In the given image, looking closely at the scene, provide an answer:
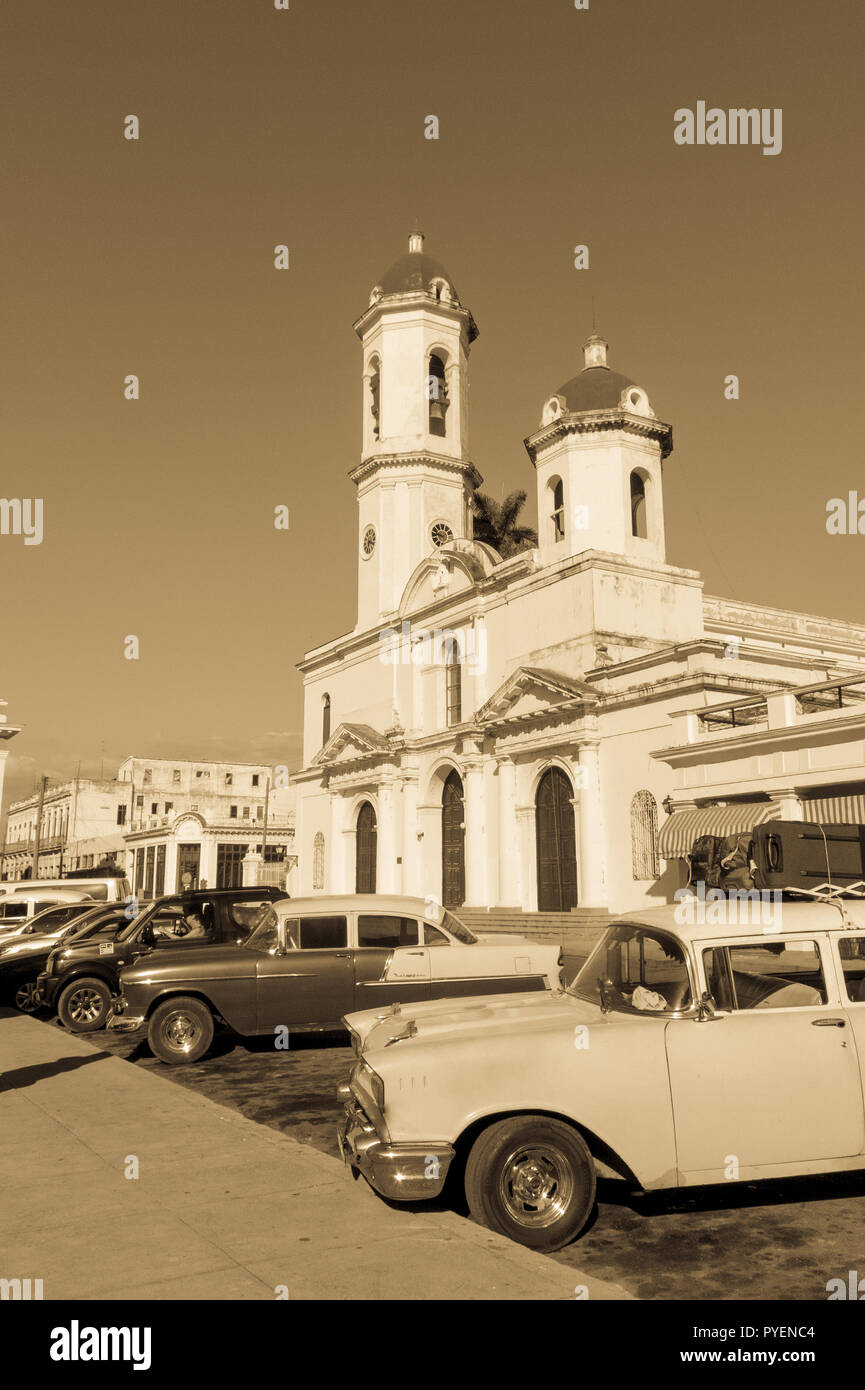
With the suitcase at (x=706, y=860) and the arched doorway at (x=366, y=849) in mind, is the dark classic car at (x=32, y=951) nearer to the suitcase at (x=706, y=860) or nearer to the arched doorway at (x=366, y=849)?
the suitcase at (x=706, y=860)

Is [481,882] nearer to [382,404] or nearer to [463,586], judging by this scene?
[463,586]

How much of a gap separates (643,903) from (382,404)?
21257mm

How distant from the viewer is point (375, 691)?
Answer: 3516 centimetres

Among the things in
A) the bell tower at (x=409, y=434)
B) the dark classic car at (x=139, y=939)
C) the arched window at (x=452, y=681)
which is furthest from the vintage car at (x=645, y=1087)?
the bell tower at (x=409, y=434)

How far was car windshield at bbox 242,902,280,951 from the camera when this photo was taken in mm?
10250

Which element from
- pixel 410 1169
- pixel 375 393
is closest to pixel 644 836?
pixel 410 1169

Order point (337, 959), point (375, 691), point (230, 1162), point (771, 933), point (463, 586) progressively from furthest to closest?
point (375, 691) → point (463, 586) → point (337, 959) → point (230, 1162) → point (771, 933)

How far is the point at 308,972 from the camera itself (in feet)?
32.9

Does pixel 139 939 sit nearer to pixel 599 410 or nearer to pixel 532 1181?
pixel 532 1181

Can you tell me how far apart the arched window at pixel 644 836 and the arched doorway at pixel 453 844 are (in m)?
7.98

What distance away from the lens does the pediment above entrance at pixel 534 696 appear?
2459cm

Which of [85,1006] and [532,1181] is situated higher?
[532,1181]

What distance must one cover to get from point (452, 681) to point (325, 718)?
8.90 metres
